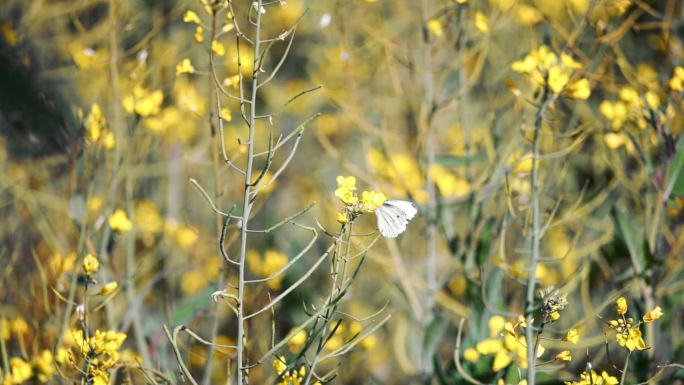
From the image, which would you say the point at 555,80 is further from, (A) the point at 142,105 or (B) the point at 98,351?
(B) the point at 98,351

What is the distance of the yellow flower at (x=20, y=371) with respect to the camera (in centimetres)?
158

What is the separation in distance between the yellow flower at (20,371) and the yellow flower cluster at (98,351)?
1.03 feet

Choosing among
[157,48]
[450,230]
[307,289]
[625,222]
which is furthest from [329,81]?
[625,222]

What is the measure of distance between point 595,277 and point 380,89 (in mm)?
2552

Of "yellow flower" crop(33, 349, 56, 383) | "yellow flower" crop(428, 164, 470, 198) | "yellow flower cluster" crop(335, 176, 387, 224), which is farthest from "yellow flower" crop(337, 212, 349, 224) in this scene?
"yellow flower" crop(428, 164, 470, 198)

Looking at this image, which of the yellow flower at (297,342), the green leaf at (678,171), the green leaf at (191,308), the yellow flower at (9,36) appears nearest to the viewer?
the yellow flower at (297,342)

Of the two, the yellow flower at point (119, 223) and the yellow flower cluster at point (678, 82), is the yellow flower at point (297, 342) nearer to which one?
the yellow flower at point (119, 223)

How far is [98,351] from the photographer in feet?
4.27

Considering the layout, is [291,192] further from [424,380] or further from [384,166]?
[424,380]

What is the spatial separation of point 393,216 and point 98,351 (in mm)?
604

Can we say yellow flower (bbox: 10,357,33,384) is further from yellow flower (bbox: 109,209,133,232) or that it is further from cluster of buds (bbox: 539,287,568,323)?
cluster of buds (bbox: 539,287,568,323)

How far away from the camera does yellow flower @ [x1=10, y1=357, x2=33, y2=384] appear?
62.4 inches

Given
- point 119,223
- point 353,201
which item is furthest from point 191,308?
point 353,201

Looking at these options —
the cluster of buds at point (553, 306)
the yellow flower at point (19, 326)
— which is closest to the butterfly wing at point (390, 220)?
the cluster of buds at point (553, 306)
